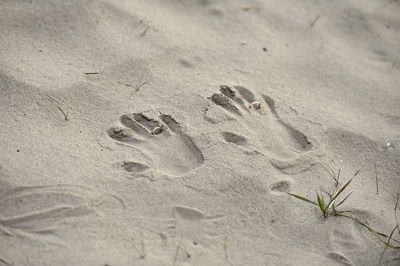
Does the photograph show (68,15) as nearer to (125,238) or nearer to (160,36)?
(160,36)

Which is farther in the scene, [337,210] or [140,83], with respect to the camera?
[140,83]

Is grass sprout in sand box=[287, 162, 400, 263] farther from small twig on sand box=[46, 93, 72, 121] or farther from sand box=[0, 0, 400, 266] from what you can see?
small twig on sand box=[46, 93, 72, 121]

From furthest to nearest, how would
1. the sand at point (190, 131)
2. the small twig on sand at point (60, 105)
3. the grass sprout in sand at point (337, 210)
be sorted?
1. the small twig on sand at point (60, 105)
2. the grass sprout in sand at point (337, 210)
3. the sand at point (190, 131)

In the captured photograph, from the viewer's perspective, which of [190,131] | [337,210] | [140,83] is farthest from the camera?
[140,83]

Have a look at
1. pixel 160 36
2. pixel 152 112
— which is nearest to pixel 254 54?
pixel 160 36

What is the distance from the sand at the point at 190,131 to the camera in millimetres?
1653

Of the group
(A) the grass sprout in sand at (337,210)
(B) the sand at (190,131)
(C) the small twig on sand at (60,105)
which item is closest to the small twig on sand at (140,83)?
(B) the sand at (190,131)

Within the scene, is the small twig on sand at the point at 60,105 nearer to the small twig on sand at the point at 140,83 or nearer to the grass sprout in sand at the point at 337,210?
the small twig on sand at the point at 140,83

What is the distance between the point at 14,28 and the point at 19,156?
0.86 meters

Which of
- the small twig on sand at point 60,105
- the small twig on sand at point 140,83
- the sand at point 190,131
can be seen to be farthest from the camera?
the small twig on sand at point 140,83

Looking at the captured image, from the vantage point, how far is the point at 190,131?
1993 mm

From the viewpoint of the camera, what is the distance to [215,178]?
72.4 inches

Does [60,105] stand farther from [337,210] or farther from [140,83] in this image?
[337,210]

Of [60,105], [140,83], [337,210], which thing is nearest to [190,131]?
[140,83]
